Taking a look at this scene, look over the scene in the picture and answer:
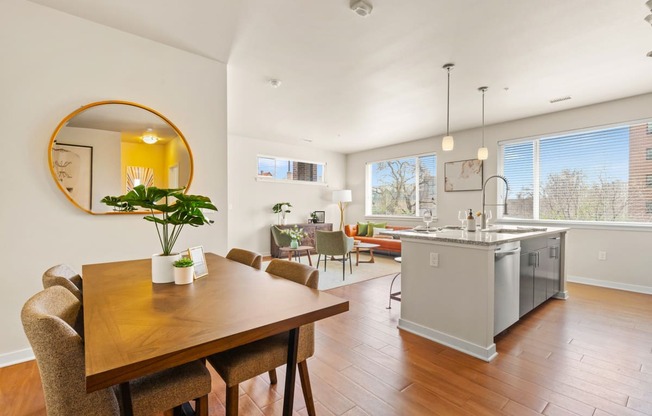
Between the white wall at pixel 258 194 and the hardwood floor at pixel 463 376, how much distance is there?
3922 millimetres

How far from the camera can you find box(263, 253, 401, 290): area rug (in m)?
4.34

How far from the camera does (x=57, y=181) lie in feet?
7.27

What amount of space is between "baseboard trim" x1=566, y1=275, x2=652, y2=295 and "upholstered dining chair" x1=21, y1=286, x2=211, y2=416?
17.7 feet

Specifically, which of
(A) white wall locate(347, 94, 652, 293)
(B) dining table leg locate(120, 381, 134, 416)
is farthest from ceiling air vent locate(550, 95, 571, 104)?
(B) dining table leg locate(120, 381, 134, 416)

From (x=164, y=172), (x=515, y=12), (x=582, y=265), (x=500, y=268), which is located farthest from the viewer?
(x=582, y=265)

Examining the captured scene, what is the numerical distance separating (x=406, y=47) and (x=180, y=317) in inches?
111

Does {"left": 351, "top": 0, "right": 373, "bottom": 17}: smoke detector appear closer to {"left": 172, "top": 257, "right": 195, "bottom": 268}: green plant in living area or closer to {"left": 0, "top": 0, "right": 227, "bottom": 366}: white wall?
{"left": 0, "top": 0, "right": 227, "bottom": 366}: white wall

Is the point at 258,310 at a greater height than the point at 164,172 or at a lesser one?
lesser

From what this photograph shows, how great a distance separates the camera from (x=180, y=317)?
100 centimetres

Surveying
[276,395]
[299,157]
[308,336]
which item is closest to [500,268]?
[308,336]

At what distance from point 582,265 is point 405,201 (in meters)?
3.44

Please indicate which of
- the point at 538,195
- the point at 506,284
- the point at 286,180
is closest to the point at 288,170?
the point at 286,180

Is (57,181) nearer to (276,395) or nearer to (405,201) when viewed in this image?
(276,395)

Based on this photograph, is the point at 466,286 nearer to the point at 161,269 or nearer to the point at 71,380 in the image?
the point at 161,269
